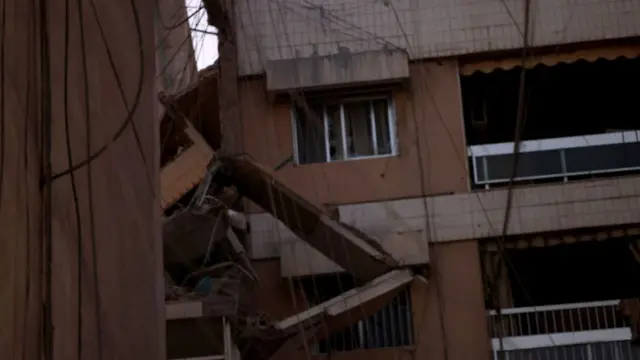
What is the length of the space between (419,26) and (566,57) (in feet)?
6.68

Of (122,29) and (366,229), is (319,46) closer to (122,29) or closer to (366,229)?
(366,229)

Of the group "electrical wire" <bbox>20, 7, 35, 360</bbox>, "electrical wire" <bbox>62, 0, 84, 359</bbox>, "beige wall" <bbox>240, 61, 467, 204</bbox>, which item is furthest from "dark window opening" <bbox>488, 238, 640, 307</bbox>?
"electrical wire" <bbox>20, 7, 35, 360</bbox>

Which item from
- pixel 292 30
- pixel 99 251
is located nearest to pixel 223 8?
pixel 292 30

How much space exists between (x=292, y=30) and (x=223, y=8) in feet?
3.31

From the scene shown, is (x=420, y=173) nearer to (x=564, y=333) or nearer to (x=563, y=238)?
(x=563, y=238)

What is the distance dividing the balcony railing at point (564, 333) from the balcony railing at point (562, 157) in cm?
182

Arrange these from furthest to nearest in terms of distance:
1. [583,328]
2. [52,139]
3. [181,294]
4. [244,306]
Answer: [583,328]
[244,306]
[181,294]
[52,139]

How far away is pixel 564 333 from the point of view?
1305cm

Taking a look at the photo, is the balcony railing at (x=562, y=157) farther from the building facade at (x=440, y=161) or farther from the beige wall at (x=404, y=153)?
the beige wall at (x=404, y=153)

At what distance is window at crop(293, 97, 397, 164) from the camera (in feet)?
46.9

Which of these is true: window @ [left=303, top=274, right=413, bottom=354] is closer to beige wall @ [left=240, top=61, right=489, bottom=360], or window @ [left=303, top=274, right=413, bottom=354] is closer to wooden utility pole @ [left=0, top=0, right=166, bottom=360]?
beige wall @ [left=240, top=61, right=489, bottom=360]

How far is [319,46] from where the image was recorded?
14344mm

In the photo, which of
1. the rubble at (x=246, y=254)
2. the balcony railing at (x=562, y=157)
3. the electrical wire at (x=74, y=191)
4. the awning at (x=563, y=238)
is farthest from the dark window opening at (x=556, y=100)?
the electrical wire at (x=74, y=191)

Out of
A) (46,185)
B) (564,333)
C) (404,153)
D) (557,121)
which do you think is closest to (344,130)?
(404,153)
